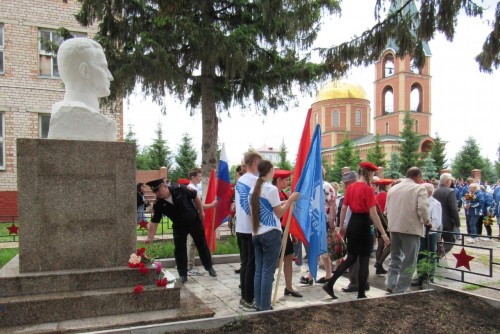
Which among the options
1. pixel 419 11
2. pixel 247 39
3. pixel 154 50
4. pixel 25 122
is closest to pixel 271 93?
pixel 247 39

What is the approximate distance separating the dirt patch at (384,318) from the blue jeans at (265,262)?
0.25 metres

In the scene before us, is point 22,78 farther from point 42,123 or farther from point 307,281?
point 307,281

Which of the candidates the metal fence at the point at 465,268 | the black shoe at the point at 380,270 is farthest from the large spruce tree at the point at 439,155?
the black shoe at the point at 380,270

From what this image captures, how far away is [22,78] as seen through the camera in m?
15.9

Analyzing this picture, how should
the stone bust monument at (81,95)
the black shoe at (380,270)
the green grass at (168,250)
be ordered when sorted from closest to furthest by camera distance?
the stone bust monument at (81,95)
the black shoe at (380,270)
the green grass at (168,250)

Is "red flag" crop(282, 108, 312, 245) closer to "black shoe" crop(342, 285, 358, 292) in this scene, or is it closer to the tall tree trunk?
"black shoe" crop(342, 285, 358, 292)

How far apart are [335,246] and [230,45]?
4.37 meters

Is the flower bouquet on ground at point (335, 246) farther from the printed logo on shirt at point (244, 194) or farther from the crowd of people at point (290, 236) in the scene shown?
the printed logo on shirt at point (244, 194)

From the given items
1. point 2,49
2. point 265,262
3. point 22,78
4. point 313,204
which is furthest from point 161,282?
point 2,49

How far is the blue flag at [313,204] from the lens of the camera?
16.7 feet

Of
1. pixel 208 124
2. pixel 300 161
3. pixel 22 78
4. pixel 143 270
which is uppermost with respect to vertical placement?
pixel 22 78

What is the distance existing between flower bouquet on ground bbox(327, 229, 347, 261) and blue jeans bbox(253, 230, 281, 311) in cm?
199

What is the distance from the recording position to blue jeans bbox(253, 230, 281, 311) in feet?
14.4

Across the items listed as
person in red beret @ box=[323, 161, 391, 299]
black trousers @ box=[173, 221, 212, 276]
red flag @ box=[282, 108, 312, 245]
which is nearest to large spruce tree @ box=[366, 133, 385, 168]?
black trousers @ box=[173, 221, 212, 276]
